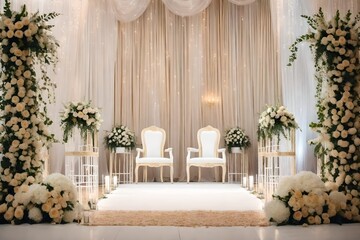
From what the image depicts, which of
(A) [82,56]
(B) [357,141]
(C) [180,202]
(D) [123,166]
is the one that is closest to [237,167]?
(D) [123,166]

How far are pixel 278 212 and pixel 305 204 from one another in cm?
26

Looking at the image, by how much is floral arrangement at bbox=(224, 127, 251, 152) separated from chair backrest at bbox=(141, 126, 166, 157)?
146cm

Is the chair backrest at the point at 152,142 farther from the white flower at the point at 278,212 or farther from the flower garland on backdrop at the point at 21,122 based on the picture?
the white flower at the point at 278,212

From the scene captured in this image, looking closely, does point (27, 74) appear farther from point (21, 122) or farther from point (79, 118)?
point (79, 118)

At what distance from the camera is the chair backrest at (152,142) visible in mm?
10609

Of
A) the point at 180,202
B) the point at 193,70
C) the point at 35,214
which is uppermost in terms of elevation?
the point at 193,70

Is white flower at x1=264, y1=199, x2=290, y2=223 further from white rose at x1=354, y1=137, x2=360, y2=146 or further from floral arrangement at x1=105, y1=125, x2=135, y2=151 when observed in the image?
floral arrangement at x1=105, y1=125, x2=135, y2=151

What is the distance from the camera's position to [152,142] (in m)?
10.6

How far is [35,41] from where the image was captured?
4.61m

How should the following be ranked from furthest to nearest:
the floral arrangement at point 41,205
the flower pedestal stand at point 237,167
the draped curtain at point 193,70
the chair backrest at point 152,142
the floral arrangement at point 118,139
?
the draped curtain at point 193,70 < the flower pedestal stand at point 237,167 < the chair backrest at point 152,142 < the floral arrangement at point 118,139 < the floral arrangement at point 41,205

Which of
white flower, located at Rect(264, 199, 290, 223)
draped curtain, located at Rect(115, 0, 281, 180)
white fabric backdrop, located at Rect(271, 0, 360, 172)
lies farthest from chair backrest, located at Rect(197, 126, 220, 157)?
white flower, located at Rect(264, 199, 290, 223)

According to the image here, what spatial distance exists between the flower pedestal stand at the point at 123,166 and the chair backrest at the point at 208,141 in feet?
5.28

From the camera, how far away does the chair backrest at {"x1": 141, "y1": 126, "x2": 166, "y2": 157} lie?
34.8ft

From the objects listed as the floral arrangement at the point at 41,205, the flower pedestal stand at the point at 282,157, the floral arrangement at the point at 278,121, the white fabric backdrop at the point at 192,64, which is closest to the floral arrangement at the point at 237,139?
the white fabric backdrop at the point at 192,64
